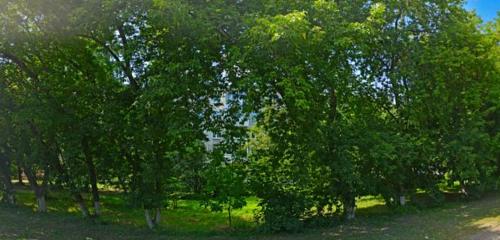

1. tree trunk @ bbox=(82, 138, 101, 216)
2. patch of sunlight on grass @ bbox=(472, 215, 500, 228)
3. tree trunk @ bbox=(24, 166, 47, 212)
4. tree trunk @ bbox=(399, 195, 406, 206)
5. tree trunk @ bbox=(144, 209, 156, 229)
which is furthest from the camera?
tree trunk @ bbox=(24, 166, 47, 212)

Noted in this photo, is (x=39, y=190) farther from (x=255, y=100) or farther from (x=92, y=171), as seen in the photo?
(x=255, y=100)

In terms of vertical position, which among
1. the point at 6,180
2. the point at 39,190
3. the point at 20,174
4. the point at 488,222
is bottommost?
the point at 488,222

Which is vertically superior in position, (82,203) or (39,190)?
(39,190)

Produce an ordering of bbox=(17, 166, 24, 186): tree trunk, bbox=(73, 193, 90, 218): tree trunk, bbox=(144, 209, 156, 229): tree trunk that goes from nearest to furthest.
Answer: bbox=(144, 209, 156, 229): tree trunk, bbox=(73, 193, 90, 218): tree trunk, bbox=(17, 166, 24, 186): tree trunk

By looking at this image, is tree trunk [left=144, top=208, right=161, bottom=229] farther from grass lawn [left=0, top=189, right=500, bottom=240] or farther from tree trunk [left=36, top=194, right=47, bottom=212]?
tree trunk [left=36, top=194, right=47, bottom=212]

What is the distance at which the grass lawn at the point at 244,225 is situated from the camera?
29.1 ft

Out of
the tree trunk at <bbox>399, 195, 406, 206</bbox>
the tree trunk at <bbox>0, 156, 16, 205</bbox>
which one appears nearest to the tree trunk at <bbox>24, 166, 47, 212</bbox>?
the tree trunk at <bbox>0, 156, 16, 205</bbox>

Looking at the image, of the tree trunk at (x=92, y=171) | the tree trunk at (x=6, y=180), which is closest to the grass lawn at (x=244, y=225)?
the tree trunk at (x=92, y=171)

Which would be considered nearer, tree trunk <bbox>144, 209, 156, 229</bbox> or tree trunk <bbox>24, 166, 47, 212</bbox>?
tree trunk <bbox>144, 209, 156, 229</bbox>

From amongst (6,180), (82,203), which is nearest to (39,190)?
(6,180)

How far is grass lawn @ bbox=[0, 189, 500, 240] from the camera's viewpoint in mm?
A: 8875

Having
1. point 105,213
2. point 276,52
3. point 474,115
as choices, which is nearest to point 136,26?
point 276,52

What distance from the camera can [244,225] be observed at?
11188 mm

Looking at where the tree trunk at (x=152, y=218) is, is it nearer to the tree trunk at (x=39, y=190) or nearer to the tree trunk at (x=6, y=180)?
the tree trunk at (x=39, y=190)
